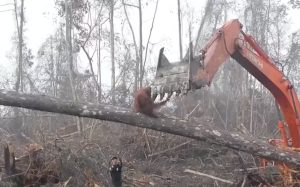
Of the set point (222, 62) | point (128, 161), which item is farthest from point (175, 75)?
point (128, 161)

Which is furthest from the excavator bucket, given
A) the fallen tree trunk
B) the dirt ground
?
the dirt ground

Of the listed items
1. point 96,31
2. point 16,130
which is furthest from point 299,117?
point 96,31

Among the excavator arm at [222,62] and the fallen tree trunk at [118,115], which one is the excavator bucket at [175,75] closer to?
the excavator arm at [222,62]

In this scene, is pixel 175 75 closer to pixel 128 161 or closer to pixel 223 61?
pixel 223 61

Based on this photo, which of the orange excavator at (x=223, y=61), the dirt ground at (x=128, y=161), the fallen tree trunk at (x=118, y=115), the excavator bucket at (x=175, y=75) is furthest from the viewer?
the dirt ground at (x=128, y=161)

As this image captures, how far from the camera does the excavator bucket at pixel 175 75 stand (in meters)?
5.05

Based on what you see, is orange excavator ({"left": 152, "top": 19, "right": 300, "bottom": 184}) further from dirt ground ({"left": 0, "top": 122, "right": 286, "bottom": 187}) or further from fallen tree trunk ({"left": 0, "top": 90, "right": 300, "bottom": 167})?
dirt ground ({"left": 0, "top": 122, "right": 286, "bottom": 187})

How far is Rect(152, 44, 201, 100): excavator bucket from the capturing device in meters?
5.05

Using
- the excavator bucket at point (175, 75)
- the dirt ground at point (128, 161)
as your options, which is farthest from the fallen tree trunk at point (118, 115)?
the dirt ground at point (128, 161)

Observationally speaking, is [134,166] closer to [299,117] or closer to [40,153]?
[40,153]

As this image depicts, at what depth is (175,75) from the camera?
519cm

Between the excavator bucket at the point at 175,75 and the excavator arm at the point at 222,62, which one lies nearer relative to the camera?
the excavator bucket at the point at 175,75

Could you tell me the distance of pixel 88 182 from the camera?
251 inches

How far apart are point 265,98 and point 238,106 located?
1241 millimetres
